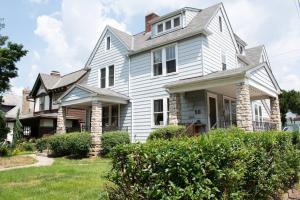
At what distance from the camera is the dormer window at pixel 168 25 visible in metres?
18.2

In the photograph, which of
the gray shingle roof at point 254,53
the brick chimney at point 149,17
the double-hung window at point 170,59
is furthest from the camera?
the gray shingle roof at point 254,53

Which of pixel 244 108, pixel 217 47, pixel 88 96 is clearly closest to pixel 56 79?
pixel 88 96

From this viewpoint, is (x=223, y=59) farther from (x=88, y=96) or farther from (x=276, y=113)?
(x=88, y=96)

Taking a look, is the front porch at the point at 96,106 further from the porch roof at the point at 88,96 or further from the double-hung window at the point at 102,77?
the double-hung window at the point at 102,77

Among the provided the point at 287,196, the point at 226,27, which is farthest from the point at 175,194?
the point at 226,27

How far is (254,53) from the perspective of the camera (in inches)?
1102

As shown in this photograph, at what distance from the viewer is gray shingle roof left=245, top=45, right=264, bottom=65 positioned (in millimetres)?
26891

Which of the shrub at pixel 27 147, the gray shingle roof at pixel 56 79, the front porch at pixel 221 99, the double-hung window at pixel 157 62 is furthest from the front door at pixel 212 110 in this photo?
the gray shingle roof at pixel 56 79

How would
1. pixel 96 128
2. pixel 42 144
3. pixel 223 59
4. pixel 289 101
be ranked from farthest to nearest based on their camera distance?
pixel 289 101 < pixel 42 144 < pixel 223 59 < pixel 96 128

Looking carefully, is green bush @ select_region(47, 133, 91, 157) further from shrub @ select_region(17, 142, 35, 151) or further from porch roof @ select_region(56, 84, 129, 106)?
shrub @ select_region(17, 142, 35, 151)

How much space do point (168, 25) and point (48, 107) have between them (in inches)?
672

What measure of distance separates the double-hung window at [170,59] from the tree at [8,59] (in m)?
10.9

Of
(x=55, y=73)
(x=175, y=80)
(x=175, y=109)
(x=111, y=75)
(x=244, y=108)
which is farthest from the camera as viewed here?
(x=55, y=73)

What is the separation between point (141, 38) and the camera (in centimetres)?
2123
